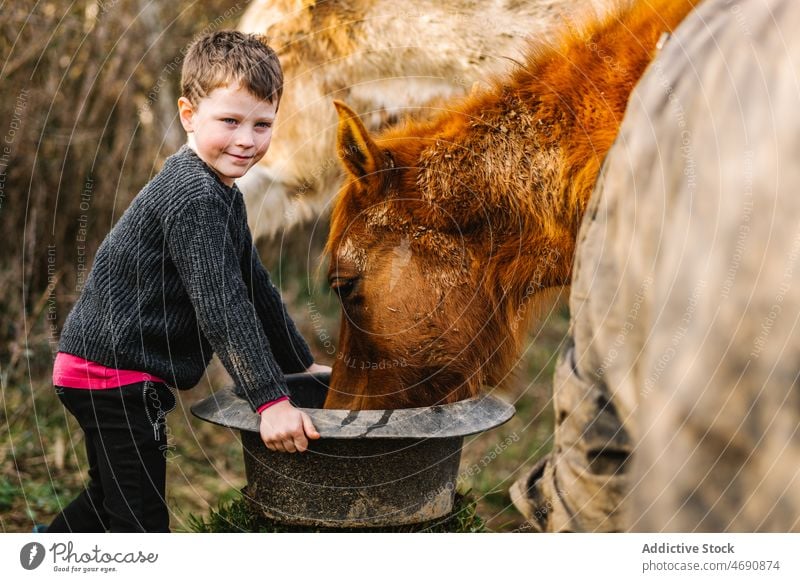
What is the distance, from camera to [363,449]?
1.94 metres

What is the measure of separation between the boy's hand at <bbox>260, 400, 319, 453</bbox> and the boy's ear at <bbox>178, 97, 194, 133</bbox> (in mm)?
720

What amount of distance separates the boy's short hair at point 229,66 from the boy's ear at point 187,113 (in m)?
0.02

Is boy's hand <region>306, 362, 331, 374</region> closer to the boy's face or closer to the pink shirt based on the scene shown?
the pink shirt

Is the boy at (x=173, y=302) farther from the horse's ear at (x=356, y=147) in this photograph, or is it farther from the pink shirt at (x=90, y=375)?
the horse's ear at (x=356, y=147)

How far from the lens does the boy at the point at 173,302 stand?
188 cm

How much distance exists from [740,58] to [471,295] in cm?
109

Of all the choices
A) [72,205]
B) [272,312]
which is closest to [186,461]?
[72,205]

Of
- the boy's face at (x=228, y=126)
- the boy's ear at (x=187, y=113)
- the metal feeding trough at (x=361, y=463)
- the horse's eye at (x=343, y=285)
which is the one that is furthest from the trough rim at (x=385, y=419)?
the boy's ear at (x=187, y=113)

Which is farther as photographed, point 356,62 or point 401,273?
point 356,62

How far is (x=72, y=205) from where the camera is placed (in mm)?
4004

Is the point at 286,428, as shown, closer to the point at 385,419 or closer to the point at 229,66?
the point at 385,419

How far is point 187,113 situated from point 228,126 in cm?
14
